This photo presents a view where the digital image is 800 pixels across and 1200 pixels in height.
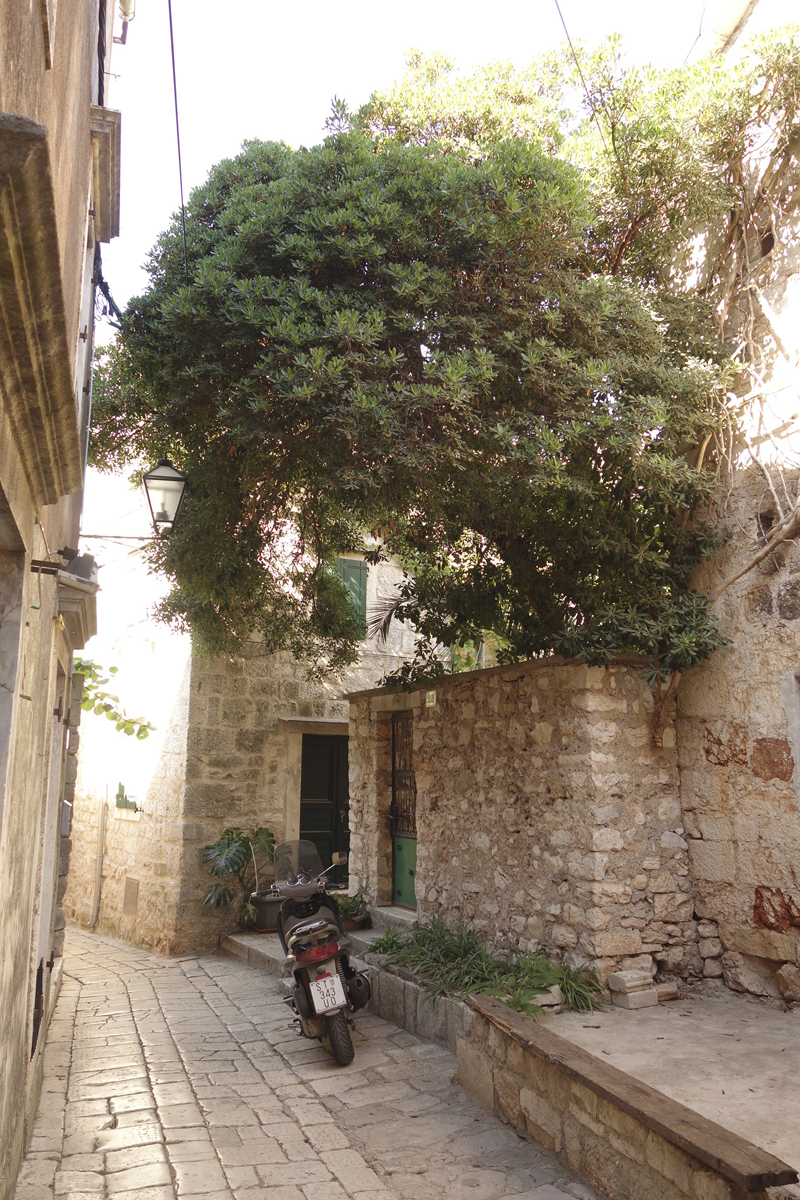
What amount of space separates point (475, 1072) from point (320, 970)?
1220 millimetres

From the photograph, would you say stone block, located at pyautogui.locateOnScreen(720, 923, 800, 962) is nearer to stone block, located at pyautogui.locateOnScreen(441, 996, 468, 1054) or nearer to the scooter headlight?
stone block, located at pyautogui.locateOnScreen(441, 996, 468, 1054)

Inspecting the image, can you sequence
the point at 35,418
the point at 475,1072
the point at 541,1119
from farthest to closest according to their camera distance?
the point at 475,1072 → the point at 541,1119 → the point at 35,418

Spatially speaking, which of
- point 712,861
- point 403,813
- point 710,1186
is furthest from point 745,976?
point 403,813

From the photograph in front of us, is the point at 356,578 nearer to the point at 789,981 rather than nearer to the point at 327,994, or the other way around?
the point at 327,994

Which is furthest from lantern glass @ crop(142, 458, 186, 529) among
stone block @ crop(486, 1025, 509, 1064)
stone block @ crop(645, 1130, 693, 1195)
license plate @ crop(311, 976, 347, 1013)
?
stone block @ crop(645, 1130, 693, 1195)

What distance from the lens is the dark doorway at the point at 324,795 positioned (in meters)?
10.1

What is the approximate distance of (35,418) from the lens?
254 cm

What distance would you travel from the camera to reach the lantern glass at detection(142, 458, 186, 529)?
5.79 meters

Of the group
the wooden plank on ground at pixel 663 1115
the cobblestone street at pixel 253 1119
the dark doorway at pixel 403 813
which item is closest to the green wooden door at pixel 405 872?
the dark doorway at pixel 403 813

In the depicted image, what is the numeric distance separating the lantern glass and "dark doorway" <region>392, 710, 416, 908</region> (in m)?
3.36

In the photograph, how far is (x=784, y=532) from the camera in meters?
5.12

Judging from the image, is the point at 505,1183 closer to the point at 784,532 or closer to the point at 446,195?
the point at 784,532

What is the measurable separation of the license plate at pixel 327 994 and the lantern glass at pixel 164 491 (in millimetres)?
3288

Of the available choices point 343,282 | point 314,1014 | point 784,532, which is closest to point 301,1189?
point 314,1014
